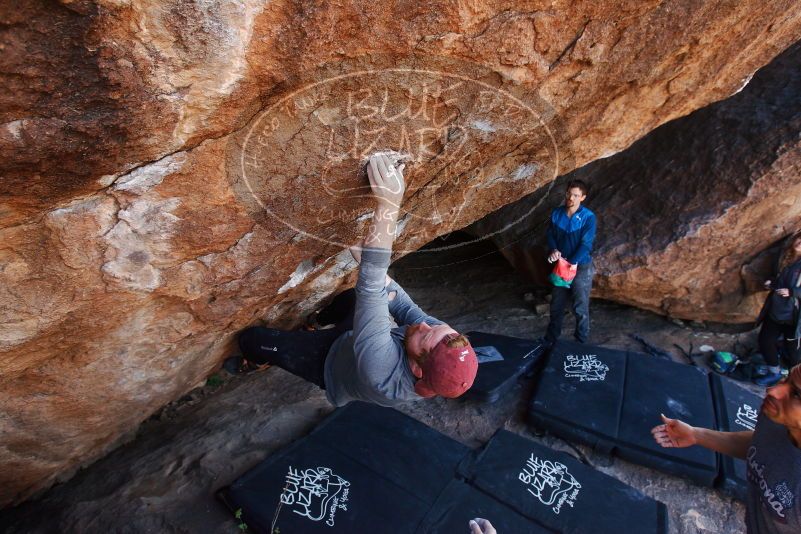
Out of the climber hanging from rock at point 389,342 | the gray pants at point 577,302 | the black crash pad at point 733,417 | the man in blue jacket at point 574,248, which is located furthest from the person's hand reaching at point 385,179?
the black crash pad at point 733,417

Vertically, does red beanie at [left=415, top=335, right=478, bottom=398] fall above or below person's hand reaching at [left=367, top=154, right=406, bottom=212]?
below

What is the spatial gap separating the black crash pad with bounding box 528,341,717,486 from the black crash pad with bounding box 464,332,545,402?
16 centimetres

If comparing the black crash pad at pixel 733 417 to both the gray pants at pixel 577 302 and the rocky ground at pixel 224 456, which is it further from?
the gray pants at pixel 577 302

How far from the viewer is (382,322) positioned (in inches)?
72.1

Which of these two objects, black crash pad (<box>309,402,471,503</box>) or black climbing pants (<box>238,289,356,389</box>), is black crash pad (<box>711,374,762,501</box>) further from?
black climbing pants (<box>238,289,356,389</box>)

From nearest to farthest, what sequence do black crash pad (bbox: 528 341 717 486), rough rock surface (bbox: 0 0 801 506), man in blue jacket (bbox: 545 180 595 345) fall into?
rough rock surface (bbox: 0 0 801 506), black crash pad (bbox: 528 341 717 486), man in blue jacket (bbox: 545 180 595 345)

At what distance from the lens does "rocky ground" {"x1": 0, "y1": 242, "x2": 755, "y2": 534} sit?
248 cm

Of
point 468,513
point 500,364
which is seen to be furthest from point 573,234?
point 468,513

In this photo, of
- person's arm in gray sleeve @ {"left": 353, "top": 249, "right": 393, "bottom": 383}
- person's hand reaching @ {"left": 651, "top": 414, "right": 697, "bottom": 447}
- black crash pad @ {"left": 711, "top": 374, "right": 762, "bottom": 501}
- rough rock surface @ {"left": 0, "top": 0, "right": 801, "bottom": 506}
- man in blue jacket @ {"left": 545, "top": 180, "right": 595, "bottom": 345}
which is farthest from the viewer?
man in blue jacket @ {"left": 545, "top": 180, "right": 595, "bottom": 345}

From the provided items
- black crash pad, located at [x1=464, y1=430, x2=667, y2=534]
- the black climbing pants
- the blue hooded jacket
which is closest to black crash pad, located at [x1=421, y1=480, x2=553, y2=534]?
black crash pad, located at [x1=464, y1=430, x2=667, y2=534]

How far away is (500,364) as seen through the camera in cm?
365

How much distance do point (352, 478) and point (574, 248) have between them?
7.88 feet

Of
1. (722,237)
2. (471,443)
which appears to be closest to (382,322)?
(471,443)

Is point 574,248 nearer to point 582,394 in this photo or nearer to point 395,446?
point 582,394
